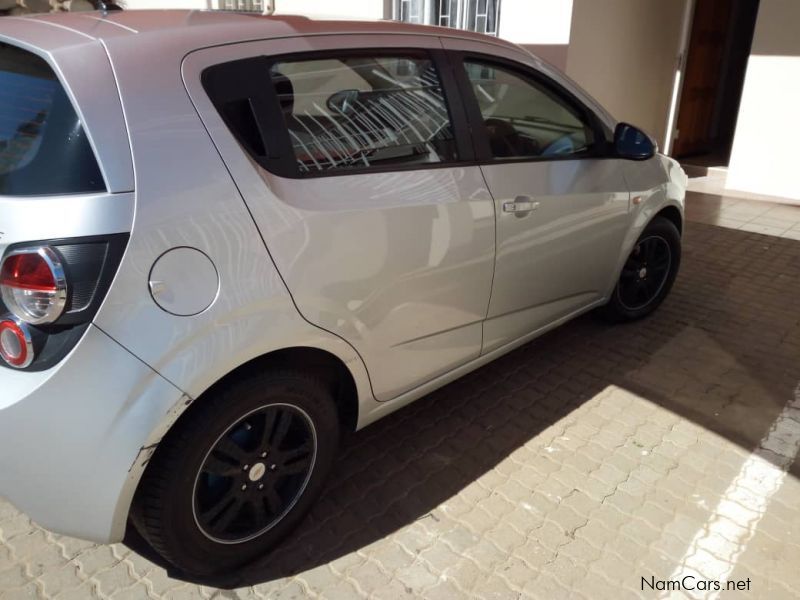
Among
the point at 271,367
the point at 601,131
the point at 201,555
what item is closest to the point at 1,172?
the point at 271,367

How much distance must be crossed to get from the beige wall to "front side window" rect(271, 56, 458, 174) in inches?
181

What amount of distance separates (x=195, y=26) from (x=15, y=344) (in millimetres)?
1153

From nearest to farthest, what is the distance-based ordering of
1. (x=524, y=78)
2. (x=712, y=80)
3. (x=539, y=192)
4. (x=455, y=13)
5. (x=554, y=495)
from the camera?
(x=554, y=495) < (x=539, y=192) < (x=524, y=78) < (x=455, y=13) < (x=712, y=80)

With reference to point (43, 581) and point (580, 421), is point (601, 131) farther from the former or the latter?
point (43, 581)

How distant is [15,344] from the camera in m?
1.83

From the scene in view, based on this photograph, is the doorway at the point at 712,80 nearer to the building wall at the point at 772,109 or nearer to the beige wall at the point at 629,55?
the beige wall at the point at 629,55

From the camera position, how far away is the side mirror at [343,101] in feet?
8.16

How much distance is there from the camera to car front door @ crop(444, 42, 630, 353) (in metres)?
2.94

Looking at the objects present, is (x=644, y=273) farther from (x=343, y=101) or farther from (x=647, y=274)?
(x=343, y=101)

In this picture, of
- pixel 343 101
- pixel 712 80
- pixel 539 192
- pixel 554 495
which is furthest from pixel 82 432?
pixel 712 80

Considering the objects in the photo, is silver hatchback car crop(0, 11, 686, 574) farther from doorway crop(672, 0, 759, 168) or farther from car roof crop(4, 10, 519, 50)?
doorway crop(672, 0, 759, 168)

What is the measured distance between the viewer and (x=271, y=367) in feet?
7.27

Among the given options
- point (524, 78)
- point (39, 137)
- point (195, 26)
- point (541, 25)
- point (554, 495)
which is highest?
point (541, 25)

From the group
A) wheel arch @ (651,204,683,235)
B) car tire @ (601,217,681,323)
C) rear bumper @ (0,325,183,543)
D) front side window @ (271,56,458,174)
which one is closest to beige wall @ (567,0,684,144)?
wheel arch @ (651,204,683,235)
